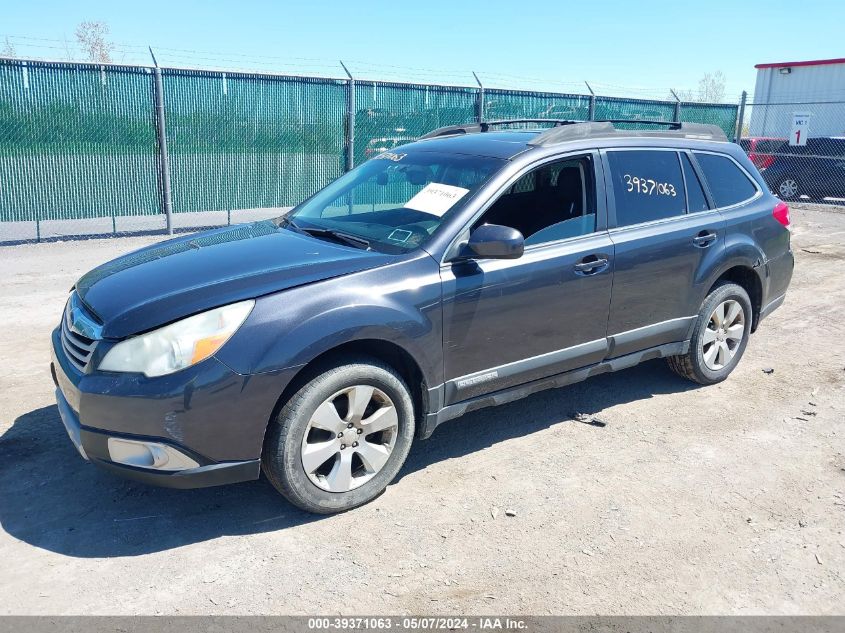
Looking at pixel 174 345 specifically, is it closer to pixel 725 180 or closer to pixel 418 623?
pixel 418 623

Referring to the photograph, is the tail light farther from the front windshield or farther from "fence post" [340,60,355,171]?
"fence post" [340,60,355,171]

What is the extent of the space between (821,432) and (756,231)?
157 centimetres

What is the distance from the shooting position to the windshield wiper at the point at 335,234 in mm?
4035

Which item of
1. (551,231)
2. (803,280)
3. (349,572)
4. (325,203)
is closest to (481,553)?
(349,572)

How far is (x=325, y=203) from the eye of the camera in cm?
487

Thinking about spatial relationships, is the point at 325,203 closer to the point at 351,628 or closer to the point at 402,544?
the point at 402,544

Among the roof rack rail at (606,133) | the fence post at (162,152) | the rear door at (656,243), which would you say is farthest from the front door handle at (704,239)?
the fence post at (162,152)

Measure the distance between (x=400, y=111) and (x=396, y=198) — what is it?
30.2ft

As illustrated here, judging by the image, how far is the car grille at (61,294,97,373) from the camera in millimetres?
3363

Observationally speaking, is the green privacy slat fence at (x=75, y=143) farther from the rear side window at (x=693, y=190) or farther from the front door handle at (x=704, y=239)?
the front door handle at (x=704, y=239)

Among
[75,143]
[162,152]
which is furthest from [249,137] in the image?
[75,143]

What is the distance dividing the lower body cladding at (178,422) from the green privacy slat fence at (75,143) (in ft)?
26.8

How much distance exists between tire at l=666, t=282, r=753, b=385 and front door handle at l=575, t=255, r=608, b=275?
3.80ft

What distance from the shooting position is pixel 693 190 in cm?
511
